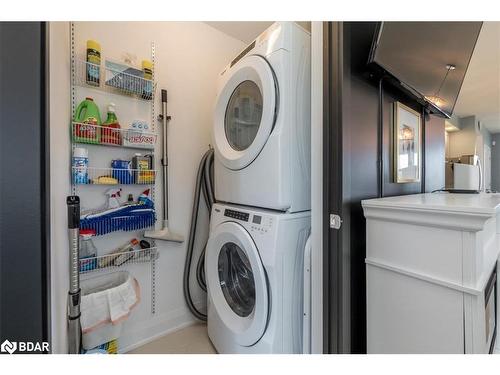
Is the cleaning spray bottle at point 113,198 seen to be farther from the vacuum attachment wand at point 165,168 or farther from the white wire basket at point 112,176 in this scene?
the vacuum attachment wand at point 165,168

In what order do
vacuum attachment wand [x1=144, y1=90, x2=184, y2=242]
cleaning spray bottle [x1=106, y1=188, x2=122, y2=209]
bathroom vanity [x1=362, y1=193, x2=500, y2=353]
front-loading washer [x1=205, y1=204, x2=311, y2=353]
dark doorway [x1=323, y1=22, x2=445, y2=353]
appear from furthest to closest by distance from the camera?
vacuum attachment wand [x1=144, y1=90, x2=184, y2=242]
cleaning spray bottle [x1=106, y1=188, x2=122, y2=209]
front-loading washer [x1=205, y1=204, x2=311, y2=353]
dark doorway [x1=323, y1=22, x2=445, y2=353]
bathroom vanity [x1=362, y1=193, x2=500, y2=353]

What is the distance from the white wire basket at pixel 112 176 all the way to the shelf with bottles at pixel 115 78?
1.52 feet

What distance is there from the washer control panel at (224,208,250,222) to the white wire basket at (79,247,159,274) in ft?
1.85

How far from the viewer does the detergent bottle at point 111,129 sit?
129cm

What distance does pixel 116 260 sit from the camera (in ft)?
4.47

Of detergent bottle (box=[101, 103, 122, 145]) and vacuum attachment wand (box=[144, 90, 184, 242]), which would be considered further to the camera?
vacuum attachment wand (box=[144, 90, 184, 242])

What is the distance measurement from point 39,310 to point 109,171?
0.90 meters

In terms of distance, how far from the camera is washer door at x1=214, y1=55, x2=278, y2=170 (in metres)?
1.07

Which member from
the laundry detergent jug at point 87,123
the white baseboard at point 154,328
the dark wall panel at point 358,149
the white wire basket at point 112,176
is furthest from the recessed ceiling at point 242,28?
the white baseboard at point 154,328

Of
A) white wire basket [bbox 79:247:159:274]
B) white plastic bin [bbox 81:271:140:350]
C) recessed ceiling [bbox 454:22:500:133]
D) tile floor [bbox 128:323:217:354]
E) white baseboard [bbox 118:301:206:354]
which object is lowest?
tile floor [bbox 128:323:217:354]

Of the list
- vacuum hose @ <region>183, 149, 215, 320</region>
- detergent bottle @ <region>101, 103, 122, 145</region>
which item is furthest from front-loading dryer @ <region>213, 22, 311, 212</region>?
detergent bottle @ <region>101, 103, 122, 145</region>

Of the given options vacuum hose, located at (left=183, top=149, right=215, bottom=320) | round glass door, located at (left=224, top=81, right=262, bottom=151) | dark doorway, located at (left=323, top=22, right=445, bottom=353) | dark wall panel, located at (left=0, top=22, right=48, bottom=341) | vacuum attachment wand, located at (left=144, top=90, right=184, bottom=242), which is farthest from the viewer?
vacuum hose, located at (left=183, top=149, right=215, bottom=320)

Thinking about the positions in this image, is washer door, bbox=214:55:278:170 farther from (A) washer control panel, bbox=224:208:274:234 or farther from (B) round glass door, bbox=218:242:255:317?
(B) round glass door, bbox=218:242:255:317

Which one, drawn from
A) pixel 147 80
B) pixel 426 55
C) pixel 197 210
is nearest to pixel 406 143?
pixel 426 55
